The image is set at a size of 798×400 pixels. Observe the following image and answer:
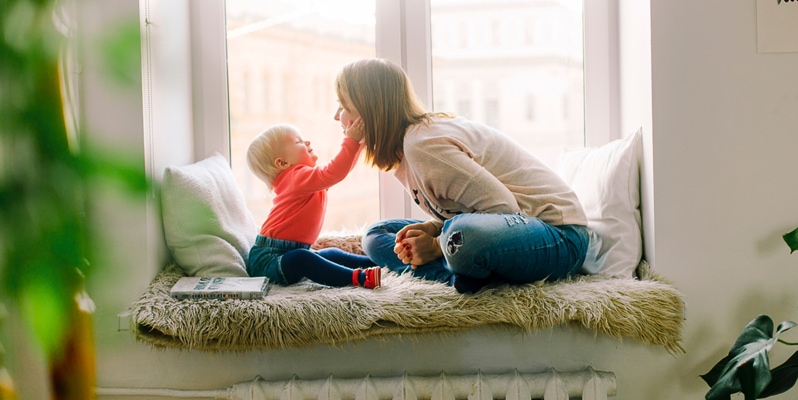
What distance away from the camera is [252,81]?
1902 millimetres

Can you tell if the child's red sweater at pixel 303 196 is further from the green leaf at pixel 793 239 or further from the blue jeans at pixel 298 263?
the green leaf at pixel 793 239

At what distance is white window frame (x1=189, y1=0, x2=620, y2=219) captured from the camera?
1.85m

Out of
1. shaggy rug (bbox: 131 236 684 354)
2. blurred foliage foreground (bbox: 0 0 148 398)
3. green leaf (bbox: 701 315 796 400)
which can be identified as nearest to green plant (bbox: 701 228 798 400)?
green leaf (bbox: 701 315 796 400)

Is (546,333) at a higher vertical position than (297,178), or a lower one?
lower

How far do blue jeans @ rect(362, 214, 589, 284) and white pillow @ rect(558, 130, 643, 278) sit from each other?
0.07m

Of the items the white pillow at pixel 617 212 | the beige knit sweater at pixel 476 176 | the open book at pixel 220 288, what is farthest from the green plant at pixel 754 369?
the open book at pixel 220 288

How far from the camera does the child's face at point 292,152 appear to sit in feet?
5.56

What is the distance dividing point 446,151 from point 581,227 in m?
0.38

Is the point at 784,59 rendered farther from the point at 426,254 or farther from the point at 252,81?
the point at 252,81

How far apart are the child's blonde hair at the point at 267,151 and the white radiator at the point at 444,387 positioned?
0.59m

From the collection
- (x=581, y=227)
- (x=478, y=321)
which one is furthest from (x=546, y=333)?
(x=581, y=227)

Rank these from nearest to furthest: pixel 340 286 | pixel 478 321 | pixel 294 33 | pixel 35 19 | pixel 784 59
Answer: pixel 35 19, pixel 478 321, pixel 784 59, pixel 340 286, pixel 294 33

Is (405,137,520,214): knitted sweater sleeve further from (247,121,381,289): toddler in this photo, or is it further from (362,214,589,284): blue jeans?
(247,121,381,289): toddler

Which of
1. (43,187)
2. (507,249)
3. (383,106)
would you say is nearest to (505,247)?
(507,249)
